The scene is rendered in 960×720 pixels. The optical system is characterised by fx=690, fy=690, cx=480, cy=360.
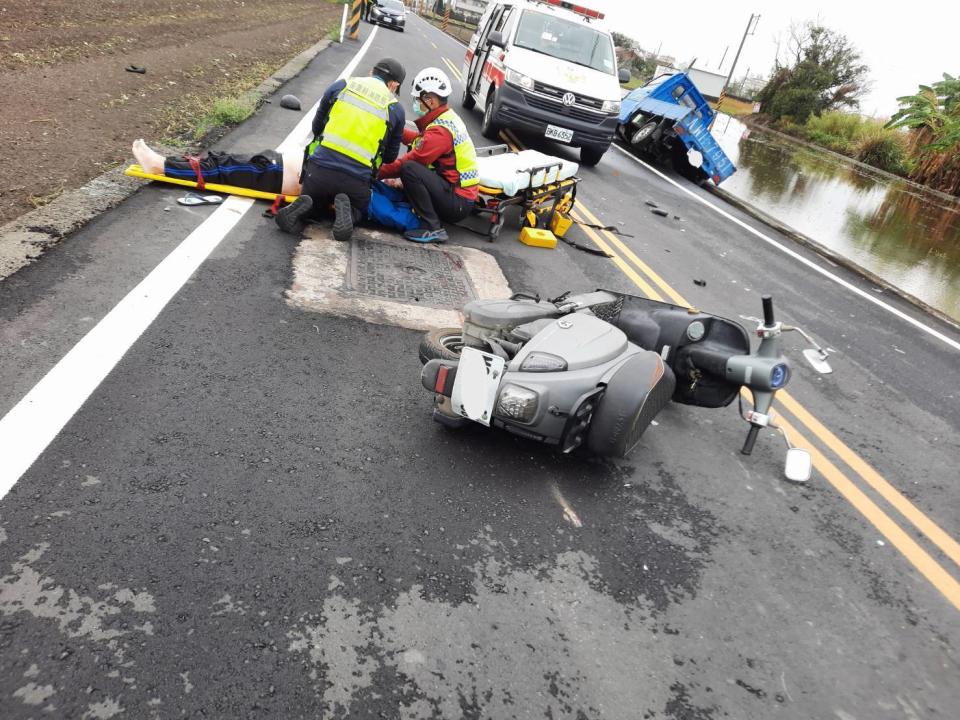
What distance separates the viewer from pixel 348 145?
5.62 meters

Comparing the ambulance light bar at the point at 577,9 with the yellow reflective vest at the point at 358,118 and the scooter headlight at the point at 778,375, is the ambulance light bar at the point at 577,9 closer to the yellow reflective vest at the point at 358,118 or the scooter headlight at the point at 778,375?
the yellow reflective vest at the point at 358,118

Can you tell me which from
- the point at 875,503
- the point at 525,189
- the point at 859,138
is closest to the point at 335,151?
the point at 525,189

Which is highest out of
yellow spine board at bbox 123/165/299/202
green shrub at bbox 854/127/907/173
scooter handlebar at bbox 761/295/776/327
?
green shrub at bbox 854/127/907/173

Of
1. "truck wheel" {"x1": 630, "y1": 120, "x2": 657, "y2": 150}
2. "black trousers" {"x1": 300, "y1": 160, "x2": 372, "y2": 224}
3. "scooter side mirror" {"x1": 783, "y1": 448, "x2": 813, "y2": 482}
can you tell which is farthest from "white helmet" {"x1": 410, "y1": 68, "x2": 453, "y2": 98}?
"truck wheel" {"x1": 630, "y1": 120, "x2": 657, "y2": 150}

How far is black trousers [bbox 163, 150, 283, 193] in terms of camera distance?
19.7ft

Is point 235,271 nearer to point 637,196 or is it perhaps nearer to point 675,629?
point 675,629

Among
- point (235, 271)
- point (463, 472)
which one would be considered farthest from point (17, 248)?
point (463, 472)

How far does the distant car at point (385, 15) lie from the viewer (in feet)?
106

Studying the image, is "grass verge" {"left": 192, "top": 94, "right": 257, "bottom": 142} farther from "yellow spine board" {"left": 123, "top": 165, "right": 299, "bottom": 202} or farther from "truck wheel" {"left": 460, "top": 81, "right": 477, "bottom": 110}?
"truck wheel" {"left": 460, "top": 81, "right": 477, "bottom": 110}

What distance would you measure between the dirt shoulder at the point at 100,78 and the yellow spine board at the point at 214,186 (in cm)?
40

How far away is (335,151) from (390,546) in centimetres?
384

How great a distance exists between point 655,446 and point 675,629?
4.71ft

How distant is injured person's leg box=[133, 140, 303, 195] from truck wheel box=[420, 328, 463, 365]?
9.54 feet

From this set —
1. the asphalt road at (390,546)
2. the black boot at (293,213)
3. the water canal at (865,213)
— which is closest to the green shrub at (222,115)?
the black boot at (293,213)
